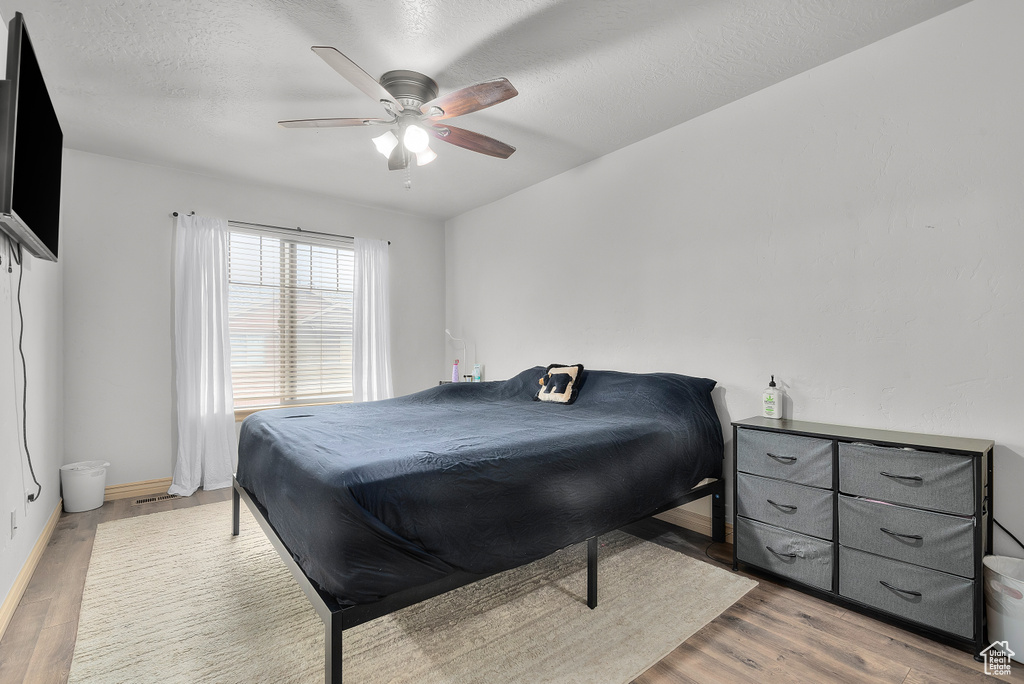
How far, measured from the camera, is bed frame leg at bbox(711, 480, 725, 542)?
109 inches

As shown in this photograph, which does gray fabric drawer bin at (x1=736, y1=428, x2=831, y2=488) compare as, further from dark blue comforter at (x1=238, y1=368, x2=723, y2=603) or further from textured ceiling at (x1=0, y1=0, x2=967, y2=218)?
textured ceiling at (x1=0, y1=0, x2=967, y2=218)

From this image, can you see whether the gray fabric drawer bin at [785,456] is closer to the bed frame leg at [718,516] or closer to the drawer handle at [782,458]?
the drawer handle at [782,458]

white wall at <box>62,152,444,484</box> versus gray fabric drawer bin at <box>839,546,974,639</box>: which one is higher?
white wall at <box>62,152,444,484</box>

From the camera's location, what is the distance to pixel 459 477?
5.41ft

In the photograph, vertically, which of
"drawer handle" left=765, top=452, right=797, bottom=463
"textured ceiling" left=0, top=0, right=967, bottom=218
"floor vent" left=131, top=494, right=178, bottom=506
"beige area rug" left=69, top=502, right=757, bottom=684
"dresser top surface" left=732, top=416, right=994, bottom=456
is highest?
"textured ceiling" left=0, top=0, right=967, bottom=218

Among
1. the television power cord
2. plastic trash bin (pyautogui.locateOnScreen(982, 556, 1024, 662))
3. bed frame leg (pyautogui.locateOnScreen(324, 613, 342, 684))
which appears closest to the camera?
bed frame leg (pyautogui.locateOnScreen(324, 613, 342, 684))

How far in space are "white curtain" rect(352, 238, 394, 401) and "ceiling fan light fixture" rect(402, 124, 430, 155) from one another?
2445 mm

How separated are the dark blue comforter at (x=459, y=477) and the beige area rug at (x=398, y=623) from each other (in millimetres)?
342

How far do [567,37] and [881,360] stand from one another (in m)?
2.08

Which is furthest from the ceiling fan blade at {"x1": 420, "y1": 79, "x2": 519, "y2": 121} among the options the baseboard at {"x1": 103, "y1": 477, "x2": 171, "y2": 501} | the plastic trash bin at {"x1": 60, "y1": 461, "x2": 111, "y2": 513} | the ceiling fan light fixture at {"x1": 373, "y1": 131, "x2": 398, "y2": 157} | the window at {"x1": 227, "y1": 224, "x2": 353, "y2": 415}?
the baseboard at {"x1": 103, "y1": 477, "x2": 171, "y2": 501}

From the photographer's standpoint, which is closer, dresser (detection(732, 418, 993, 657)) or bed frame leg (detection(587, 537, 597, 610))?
dresser (detection(732, 418, 993, 657))

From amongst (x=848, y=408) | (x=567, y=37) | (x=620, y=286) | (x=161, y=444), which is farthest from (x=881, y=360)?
(x=161, y=444)

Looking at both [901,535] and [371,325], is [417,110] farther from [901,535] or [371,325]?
[901,535]

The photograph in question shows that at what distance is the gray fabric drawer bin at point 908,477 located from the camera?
5.77 feet
